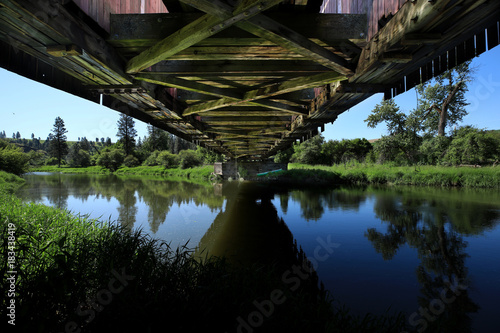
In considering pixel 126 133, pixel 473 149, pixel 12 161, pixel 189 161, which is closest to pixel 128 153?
pixel 126 133

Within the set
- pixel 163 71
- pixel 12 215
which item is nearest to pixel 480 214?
pixel 163 71

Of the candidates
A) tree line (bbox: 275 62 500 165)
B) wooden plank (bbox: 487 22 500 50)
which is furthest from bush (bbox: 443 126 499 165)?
wooden plank (bbox: 487 22 500 50)

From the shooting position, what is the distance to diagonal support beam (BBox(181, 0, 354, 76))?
2.21 meters

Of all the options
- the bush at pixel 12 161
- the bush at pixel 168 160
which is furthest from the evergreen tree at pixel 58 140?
the bush at pixel 12 161

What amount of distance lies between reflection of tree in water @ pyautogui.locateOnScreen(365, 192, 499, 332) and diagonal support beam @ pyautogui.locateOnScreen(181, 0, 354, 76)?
3389 millimetres

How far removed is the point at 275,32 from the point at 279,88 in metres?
1.94

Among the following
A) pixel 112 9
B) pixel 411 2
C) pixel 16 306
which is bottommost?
pixel 16 306

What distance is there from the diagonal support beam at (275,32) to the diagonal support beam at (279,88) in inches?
22.4

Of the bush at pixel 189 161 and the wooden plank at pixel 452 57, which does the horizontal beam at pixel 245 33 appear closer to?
the wooden plank at pixel 452 57

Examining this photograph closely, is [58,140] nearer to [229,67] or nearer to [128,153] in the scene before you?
[128,153]

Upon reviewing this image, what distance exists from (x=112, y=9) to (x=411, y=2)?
3.32 meters

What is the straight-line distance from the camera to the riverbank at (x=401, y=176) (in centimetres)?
1836

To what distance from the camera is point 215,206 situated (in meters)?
14.5

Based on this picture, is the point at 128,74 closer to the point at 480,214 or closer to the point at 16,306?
the point at 16,306
